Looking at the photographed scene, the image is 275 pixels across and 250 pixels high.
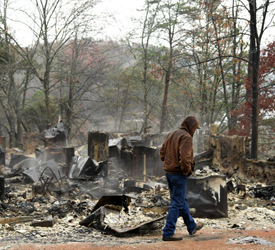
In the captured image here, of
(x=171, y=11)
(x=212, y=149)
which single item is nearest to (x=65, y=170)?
(x=212, y=149)

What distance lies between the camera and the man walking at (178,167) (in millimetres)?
4438

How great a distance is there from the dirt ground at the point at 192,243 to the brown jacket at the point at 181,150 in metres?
0.97

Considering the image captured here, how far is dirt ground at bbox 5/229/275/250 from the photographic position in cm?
411

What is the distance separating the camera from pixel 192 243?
4363 millimetres

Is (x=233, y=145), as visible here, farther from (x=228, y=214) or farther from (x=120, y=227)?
(x=120, y=227)

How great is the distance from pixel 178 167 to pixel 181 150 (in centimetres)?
26

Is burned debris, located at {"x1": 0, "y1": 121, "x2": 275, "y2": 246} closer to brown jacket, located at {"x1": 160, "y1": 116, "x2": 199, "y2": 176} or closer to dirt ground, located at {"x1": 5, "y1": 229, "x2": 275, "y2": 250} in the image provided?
dirt ground, located at {"x1": 5, "y1": 229, "x2": 275, "y2": 250}

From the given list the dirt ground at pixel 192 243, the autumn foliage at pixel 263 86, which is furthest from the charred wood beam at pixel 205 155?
the dirt ground at pixel 192 243

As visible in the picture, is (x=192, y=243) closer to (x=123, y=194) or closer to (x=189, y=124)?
(x=189, y=124)

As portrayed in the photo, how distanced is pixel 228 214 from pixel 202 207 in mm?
699

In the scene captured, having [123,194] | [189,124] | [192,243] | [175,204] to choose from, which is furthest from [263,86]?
[192,243]

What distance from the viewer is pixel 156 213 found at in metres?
6.35

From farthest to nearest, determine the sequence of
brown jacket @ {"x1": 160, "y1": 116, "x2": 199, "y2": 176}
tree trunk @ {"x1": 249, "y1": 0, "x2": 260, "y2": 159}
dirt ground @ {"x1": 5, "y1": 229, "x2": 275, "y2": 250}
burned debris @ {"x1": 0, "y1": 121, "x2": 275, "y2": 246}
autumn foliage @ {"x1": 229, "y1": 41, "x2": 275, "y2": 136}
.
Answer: autumn foliage @ {"x1": 229, "y1": 41, "x2": 275, "y2": 136} → tree trunk @ {"x1": 249, "y1": 0, "x2": 260, "y2": 159} → burned debris @ {"x1": 0, "y1": 121, "x2": 275, "y2": 246} → brown jacket @ {"x1": 160, "y1": 116, "x2": 199, "y2": 176} → dirt ground @ {"x1": 5, "y1": 229, "x2": 275, "y2": 250}

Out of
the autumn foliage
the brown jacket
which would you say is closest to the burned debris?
the brown jacket
